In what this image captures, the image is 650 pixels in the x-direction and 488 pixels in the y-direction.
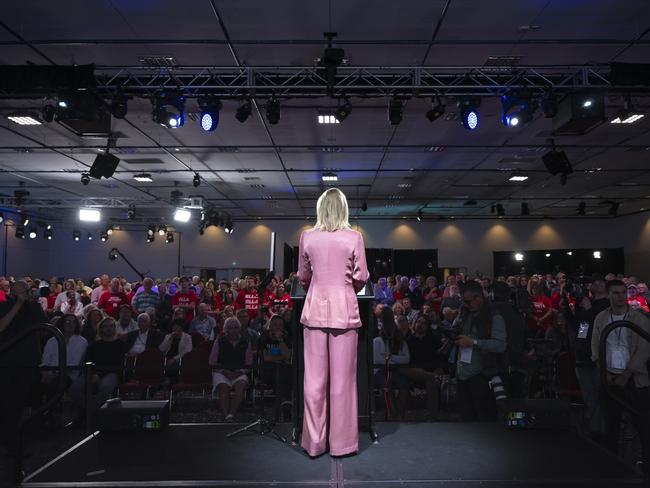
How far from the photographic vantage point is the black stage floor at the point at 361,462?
270 cm

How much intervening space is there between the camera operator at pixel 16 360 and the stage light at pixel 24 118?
14.7 feet

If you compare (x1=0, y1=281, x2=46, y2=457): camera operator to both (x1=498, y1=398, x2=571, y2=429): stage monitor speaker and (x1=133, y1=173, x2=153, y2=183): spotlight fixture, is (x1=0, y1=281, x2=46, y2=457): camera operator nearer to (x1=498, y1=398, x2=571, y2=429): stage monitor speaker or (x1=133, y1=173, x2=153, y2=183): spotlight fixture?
(x1=498, y1=398, x2=571, y2=429): stage monitor speaker

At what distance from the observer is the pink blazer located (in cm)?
294

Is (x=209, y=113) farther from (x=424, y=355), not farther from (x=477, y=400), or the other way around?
(x=477, y=400)

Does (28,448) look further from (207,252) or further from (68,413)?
(207,252)

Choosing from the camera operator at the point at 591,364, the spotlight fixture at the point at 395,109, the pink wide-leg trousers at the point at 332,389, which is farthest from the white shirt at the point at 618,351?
the spotlight fixture at the point at 395,109

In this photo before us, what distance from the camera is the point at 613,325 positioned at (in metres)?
2.99

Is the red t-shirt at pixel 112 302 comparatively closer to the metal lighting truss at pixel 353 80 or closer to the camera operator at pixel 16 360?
the metal lighting truss at pixel 353 80

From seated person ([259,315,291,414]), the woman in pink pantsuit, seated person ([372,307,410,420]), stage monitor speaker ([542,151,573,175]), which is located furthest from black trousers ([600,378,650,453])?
stage monitor speaker ([542,151,573,175])

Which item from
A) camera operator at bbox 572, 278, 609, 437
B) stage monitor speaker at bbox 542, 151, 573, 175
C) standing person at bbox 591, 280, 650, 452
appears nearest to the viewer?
standing person at bbox 591, 280, 650, 452

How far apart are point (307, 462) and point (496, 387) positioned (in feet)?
6.54

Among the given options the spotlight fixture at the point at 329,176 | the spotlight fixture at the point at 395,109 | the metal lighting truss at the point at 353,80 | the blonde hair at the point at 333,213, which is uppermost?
the spotlight fixture at the point at 329,176

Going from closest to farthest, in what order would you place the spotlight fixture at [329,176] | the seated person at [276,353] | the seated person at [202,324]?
the seated person at [276,353] → the seated person at [202,324] → the spotlight fixture at [329,176]

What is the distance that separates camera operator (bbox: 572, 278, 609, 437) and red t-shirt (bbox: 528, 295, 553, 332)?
10.8ft
